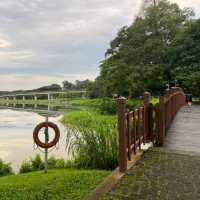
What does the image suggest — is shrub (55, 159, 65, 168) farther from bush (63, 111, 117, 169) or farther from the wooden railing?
the wooden railing

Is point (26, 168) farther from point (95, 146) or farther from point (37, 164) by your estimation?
point (95, 146)

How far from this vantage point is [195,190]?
379cm

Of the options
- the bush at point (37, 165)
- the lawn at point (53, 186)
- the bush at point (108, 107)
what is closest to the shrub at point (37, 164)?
the bush at point (37, 165)

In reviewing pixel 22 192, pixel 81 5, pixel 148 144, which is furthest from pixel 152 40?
pixel 22 192

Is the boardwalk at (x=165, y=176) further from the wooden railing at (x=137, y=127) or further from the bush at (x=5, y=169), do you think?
the bush at (x=5, y=169)

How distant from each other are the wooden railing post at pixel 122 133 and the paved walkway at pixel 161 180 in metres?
0.15

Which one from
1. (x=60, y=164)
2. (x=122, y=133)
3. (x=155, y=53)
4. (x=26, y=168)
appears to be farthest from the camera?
(x=155, y=53)

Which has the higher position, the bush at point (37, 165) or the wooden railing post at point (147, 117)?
the wooden railing post at point (147, 117)

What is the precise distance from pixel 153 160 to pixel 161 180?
100 centimetres

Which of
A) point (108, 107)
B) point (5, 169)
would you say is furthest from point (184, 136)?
point (108, 107)

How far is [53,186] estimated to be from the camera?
183 inches

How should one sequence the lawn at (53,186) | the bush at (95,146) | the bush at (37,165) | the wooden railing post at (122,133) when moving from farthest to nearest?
1. the bush at (37,165)
2. the bush at (95,146)
3. the wooden railing post at (122,133)
4. the lawn at (53,186)

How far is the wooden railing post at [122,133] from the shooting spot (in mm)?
4500

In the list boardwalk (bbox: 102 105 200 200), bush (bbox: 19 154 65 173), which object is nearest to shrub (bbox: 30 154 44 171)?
bush (bbox: 19 154 65 173)
